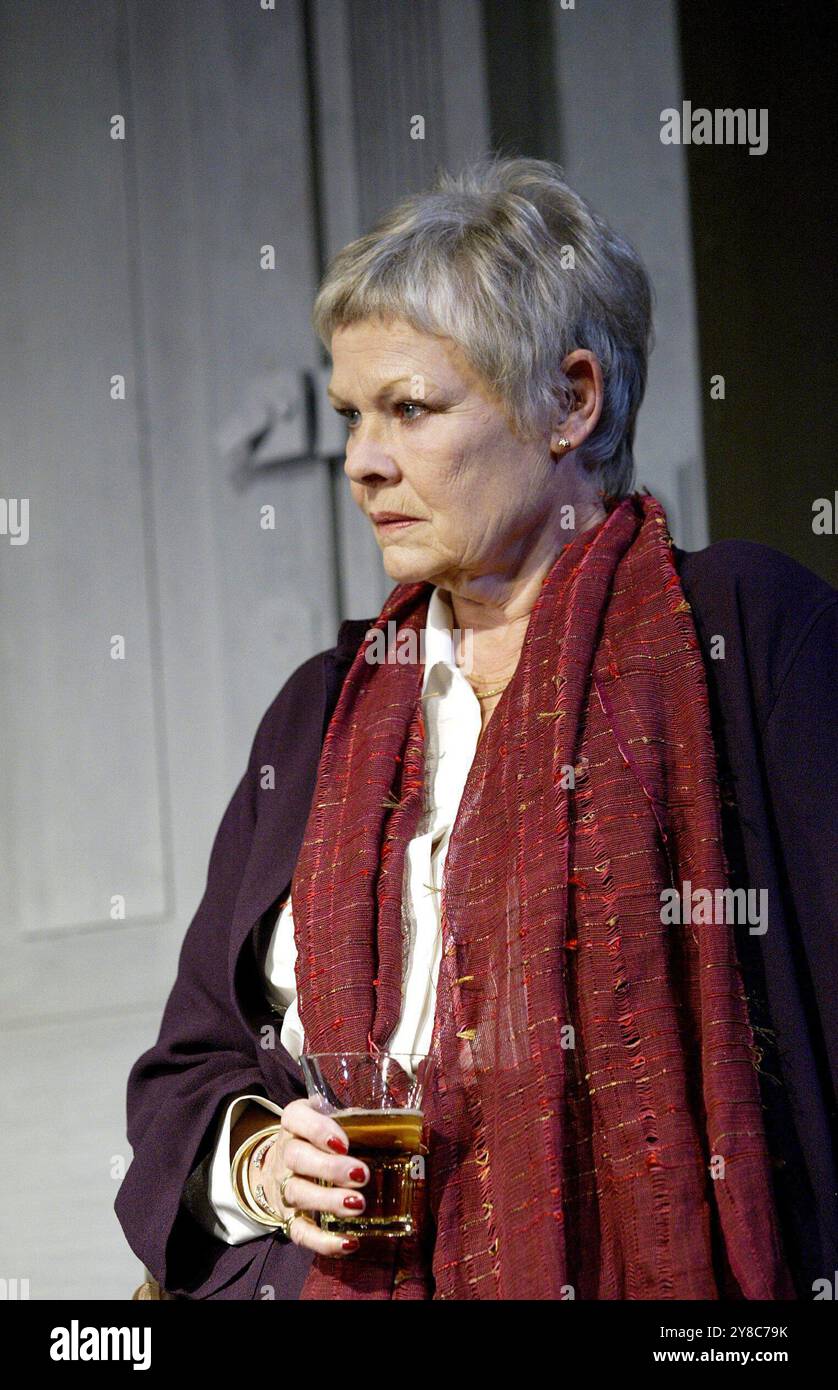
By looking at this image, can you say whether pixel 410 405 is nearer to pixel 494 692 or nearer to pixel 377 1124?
pixel 494 692

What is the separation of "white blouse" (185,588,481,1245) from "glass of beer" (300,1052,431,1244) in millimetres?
184

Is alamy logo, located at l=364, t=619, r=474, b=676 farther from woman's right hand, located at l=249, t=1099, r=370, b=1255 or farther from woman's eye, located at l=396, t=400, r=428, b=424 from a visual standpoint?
woman's right hand, located at l=249, t=1099, r=370, b=1255

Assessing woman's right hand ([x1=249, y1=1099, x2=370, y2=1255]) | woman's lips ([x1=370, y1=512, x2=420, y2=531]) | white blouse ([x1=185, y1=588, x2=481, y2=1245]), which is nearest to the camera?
woman's right hand ([x1=249, y1=1099, x2=370, y2=1255])

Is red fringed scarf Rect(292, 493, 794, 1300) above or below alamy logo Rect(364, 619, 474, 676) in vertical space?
below

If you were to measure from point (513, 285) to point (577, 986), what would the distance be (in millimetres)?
796

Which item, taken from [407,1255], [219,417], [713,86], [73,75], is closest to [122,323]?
[219,417]

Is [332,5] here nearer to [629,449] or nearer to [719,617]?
[629,449]

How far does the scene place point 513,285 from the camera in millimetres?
1688

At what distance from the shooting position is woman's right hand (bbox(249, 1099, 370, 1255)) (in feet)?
4.39

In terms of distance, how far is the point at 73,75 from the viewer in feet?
9.59

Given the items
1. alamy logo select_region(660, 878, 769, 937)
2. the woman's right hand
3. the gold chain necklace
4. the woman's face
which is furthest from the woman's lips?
the woman's right hand

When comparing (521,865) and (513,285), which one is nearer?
(521,865)

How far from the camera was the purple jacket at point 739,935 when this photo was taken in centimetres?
145
